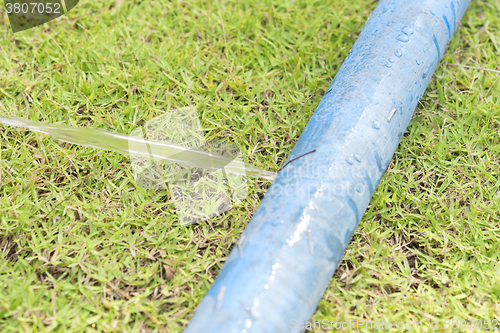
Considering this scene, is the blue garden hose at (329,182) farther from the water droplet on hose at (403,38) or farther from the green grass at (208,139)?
the green grass at (208,139)

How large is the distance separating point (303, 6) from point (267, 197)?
1797 millimetres

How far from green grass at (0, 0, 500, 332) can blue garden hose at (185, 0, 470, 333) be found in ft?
1.02

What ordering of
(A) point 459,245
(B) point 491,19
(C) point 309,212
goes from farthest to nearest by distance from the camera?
(B) point 491,19 < (A) point 459,245 < (C) point 309,212

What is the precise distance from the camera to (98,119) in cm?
236

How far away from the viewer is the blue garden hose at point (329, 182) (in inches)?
59.3

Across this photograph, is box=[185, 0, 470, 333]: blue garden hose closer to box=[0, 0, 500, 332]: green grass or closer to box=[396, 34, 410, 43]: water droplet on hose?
A: box=[396, 34, 410, 43]: water droplet on hose

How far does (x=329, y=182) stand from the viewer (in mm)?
1708

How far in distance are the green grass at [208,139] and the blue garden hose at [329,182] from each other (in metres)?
0.31

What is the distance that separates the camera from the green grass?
1825mm

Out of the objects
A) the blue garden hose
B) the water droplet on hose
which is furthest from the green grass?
the water droplet on hose

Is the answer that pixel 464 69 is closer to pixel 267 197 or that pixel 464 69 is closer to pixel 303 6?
pixel 303 6

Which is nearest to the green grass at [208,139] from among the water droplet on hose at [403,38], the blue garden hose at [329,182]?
Answer: the blue garden hose at [329,182]

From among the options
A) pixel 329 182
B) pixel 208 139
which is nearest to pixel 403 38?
pixel 329 182

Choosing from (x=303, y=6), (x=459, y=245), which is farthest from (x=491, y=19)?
(x=459, y=245)
